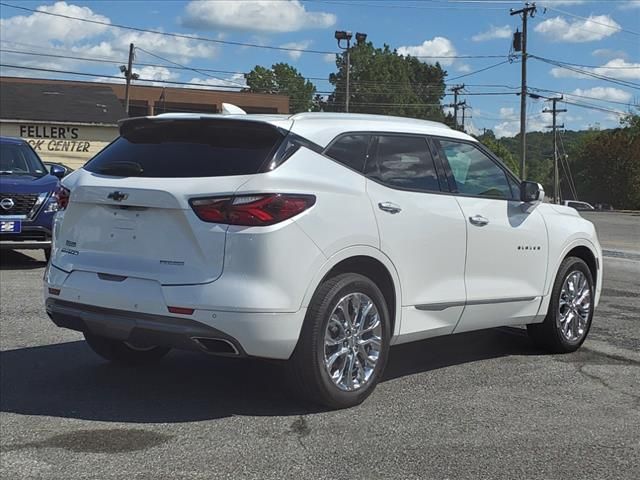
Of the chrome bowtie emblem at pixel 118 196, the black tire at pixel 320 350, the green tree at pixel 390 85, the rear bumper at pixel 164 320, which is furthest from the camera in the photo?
the green tree at pixel 390 85

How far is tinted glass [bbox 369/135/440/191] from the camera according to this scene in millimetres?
5093

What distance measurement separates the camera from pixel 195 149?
4648 millimetres

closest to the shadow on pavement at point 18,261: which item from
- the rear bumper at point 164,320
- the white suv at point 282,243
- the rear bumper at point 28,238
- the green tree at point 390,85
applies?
the rear bumper at point 28,238

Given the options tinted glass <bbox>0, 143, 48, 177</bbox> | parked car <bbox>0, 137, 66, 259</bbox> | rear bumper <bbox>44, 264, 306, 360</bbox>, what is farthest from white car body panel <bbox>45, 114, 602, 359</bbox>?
tinted glass <bbox>0, 143, 48, 177</bbox>

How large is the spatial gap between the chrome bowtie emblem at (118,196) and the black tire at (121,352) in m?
1.34

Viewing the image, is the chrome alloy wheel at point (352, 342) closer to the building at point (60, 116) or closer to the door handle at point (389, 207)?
the door handle at point (389, 207)

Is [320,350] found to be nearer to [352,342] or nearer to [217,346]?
[352,342]

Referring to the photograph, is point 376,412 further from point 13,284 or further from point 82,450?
point 13,284

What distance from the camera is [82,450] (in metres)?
4.08

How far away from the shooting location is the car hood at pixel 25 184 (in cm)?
1099

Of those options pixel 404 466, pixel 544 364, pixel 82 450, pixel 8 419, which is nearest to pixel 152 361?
pixel 8 419

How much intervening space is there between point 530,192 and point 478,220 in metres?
0.71

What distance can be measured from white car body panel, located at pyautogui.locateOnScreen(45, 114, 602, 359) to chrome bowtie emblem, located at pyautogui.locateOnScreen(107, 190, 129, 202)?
23 millimetres

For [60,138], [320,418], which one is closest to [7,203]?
[320,418]
